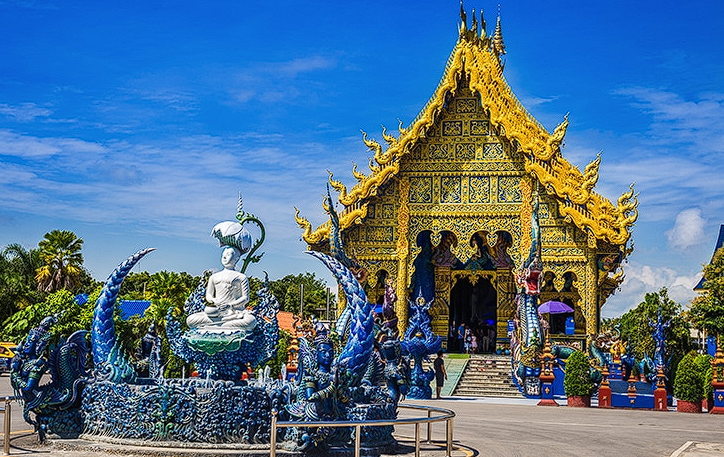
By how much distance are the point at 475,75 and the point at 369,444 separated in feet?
72.6

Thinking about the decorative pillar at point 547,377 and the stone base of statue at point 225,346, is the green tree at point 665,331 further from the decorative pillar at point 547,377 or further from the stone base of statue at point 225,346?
the stone base of statue at point 225,346

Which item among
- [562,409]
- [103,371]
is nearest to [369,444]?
[103,371]

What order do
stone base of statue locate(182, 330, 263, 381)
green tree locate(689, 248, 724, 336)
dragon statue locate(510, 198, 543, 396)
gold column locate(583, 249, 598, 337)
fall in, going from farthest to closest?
gold column locate(583, 249, 598, 337)
green tree locate(689, 248, 724, 336)
dragon statue locate(510, 198, 543, 396)
stone base of statue locate(182, 330, 263, 381)

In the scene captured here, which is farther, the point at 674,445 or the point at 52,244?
the point at 52,244

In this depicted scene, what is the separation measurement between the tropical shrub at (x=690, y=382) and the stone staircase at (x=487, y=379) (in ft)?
18.5

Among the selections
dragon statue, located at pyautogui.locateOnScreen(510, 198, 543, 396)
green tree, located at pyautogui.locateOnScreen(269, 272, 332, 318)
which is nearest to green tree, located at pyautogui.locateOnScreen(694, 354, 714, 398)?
dragon statue, located at pyautogui.locateOnScreen(510, 198, 543, 396)

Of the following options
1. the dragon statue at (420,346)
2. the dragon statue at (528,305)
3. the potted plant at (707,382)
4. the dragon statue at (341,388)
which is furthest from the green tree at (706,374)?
the dragon statue at (341,388)

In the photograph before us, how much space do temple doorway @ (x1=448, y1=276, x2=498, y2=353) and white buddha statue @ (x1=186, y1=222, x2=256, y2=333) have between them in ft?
77.9

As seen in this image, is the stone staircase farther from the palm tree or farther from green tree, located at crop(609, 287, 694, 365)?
the palm tree

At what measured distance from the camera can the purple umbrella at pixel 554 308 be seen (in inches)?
1214

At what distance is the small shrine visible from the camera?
3009cm

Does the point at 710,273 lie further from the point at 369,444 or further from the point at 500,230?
the point at 369,444

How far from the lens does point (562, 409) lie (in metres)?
21.1

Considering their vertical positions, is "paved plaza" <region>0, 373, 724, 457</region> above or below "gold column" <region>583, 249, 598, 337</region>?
below
